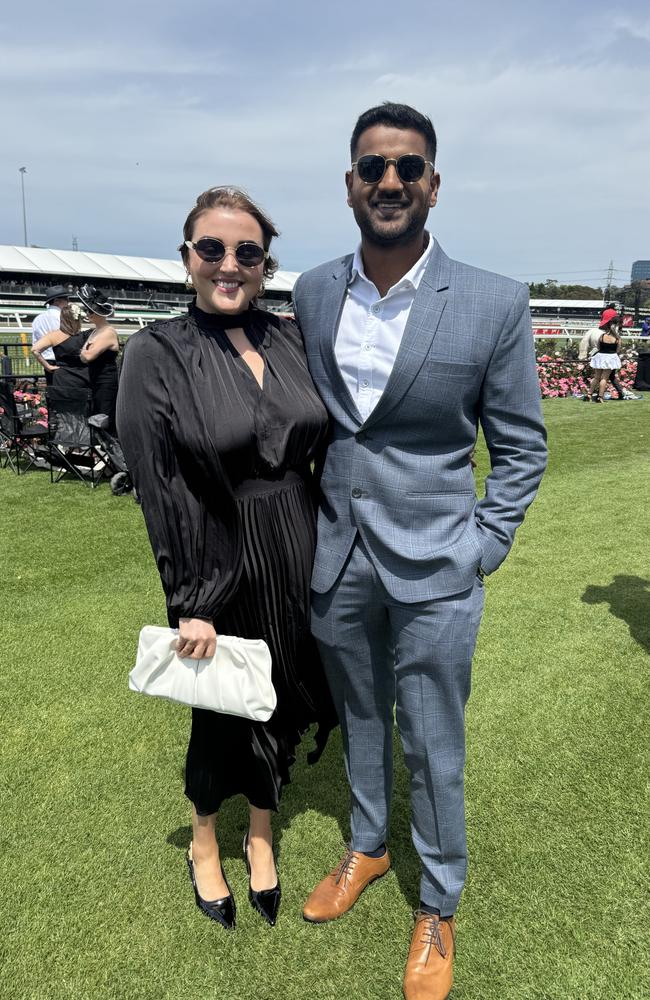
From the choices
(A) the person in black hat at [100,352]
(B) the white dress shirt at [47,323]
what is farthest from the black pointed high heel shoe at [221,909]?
(B) the white dress shirt at [47,323]

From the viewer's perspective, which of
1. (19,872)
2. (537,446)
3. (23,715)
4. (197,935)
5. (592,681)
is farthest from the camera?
(592,681)

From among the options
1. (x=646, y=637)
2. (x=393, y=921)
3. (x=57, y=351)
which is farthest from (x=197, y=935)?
(x=57, y=351)

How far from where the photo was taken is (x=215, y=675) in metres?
2.12

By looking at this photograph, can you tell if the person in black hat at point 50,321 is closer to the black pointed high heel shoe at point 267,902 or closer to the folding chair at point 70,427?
the folding chair at point 70,427

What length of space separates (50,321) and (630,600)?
8.37m

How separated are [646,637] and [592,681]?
756 mm

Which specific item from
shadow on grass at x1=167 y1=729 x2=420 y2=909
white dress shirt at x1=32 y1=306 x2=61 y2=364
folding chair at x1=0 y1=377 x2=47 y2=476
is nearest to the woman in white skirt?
white dress shirt at x1=32 y1=306 x2=61 y2=364

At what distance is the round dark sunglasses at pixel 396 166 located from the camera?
1.89 meters

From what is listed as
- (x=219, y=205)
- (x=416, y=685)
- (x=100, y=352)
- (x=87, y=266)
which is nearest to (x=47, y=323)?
(x=100, y=352)

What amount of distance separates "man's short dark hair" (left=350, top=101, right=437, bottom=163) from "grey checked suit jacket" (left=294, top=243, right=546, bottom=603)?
307mm

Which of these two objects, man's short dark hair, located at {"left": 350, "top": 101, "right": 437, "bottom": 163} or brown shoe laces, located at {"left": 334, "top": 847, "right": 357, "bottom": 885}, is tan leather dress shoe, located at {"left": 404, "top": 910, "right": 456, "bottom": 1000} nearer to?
brown shoe laces, located at {"left": 334, "top": 847, "right": 357, "bottom": 885}

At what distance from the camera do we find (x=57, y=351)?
8.04 meters

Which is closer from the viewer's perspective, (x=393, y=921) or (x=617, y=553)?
(x=393, y=921)

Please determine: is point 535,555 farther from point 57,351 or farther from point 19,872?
point 57,351
